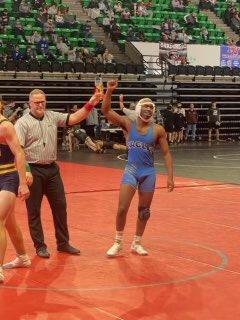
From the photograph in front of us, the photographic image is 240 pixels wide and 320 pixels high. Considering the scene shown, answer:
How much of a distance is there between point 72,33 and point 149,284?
22.6m

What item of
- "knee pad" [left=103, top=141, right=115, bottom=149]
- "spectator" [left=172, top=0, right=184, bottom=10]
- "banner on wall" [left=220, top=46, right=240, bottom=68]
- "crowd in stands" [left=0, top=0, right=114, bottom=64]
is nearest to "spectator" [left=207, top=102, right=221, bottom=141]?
"banner on wall" [left=220, top=46, right=240, bottom=68]

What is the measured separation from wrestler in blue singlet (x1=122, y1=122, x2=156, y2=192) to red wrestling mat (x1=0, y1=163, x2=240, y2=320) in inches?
33.6

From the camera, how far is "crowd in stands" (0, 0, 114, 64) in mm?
25703

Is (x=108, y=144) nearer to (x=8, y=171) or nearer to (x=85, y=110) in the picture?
(x=85, y=110)

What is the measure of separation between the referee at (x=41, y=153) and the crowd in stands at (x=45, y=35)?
59.3 ft

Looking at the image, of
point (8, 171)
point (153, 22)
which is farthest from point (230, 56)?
point (8, 171)

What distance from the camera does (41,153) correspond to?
746 cm

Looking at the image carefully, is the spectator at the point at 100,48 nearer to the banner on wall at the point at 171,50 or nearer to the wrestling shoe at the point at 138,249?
the banner on wall at the point at 171,50

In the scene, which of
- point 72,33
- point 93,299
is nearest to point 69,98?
point 72,33

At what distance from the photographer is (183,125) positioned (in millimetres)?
27516

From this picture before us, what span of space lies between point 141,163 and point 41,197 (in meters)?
1.22

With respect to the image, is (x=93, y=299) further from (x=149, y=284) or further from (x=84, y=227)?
(x=84, y=227)

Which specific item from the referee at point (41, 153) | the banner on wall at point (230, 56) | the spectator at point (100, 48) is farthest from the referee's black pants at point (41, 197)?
the banner on wall at point (230, 56)

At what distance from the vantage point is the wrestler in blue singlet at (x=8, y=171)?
6559mm
